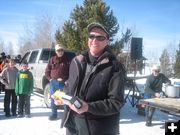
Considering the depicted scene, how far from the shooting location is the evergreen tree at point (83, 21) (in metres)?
18.8

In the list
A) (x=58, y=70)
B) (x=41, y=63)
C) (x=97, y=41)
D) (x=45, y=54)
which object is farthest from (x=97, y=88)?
(x=45, y=54)

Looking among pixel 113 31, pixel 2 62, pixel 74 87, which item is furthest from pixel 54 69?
pixel 113 31

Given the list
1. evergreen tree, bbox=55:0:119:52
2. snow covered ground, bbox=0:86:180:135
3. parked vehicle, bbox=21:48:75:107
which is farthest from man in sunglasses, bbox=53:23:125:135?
evergreen tree, bbox=55:0:119:52

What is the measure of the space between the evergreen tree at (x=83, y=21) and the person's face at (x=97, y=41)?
15.8 meters

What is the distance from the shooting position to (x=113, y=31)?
19.8 meters

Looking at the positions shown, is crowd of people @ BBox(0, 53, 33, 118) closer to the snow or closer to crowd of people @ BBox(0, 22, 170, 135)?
the snow

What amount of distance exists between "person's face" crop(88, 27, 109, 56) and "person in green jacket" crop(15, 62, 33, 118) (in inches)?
230

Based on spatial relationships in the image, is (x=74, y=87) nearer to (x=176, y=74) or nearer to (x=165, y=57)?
(x=176, y=74)

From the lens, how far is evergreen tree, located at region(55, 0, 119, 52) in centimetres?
1884

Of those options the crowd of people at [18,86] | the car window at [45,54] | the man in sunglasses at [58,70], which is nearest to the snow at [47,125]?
the crowd of people at [18,86]

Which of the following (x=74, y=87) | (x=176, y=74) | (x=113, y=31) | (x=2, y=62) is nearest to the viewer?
(x=74, y=87)

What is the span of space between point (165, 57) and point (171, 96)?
50562mm

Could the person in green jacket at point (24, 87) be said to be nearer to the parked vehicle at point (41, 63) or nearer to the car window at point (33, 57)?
the parked vehicle at point (41, 63)

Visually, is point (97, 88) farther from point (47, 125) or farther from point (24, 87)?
point (24, 87)
